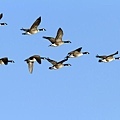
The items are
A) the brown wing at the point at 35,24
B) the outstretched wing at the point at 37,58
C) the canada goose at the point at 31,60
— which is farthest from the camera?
the brown wing at the point at 35,24

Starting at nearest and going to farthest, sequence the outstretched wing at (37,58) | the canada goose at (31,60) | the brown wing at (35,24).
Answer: the outstretched wing at (37,58) → the canada goose at (31,60) → the brown wing at (35,24)

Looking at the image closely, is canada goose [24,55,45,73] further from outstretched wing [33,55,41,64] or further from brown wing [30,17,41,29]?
brown wing [30,17,41,29]

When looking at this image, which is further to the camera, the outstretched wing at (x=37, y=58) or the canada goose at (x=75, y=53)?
the canada goose at (x=75, y=53)

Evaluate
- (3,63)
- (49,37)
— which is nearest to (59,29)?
(49,37)

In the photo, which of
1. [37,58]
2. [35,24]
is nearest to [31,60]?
[37,58]

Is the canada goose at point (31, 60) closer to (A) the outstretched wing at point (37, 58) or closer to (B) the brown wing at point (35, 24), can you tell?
(A) the outstretched wing at point (37, 58)

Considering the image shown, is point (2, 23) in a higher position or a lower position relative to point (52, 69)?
higher

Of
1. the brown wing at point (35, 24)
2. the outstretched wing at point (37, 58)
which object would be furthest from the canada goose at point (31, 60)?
the brown wing at point (35, 24)

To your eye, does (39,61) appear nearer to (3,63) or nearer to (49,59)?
(3,63)

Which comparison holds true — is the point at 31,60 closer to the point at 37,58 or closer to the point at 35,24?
the point at 37,58

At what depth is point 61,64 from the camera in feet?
147

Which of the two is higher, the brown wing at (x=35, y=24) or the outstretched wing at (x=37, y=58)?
the brown wing at (x=35, y=24)

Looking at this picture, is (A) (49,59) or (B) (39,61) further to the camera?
(A) (49,59)

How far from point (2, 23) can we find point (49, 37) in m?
3.92
